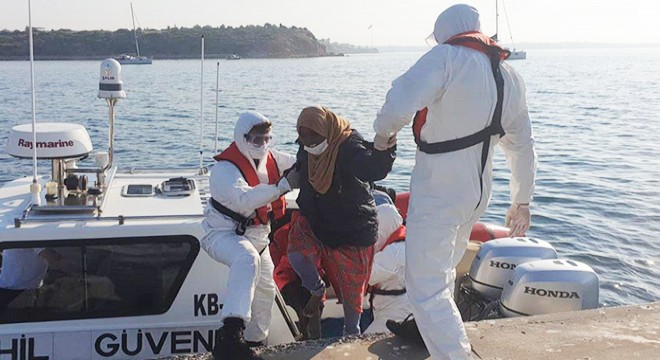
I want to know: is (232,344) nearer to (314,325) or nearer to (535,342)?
(314,325)

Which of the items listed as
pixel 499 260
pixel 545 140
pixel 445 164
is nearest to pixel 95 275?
pixel 445 164

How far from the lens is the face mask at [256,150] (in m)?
4.16

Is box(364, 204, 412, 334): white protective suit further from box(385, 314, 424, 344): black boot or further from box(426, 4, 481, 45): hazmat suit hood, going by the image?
box(426, 4, 481, 45): hazmat suit hood

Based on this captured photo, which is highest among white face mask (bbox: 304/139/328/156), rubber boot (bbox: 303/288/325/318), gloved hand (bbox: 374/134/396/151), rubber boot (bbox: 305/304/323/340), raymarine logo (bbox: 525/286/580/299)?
gloved hand (bbox: 374/134/396/151)

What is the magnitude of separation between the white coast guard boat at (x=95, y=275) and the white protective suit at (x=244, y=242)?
14.2 inches

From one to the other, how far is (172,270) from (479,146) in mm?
2144

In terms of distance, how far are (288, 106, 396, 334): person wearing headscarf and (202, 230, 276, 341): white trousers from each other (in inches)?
9.0

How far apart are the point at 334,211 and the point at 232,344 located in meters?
1.00

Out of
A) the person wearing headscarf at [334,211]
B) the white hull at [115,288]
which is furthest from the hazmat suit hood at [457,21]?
the white hull at [115,288]

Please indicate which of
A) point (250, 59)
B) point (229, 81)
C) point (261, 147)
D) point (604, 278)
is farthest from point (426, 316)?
point (250, 59)

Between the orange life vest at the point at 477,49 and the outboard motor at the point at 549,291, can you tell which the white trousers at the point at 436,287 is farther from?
the outboard motor at the point at 549,291

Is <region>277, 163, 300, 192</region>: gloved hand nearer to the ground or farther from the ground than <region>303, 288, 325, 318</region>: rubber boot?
farther from the ground

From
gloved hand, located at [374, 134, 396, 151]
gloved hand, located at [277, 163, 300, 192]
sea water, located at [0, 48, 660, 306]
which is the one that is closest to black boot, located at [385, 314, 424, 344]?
gloved hand, located at [277, 163, 300, 192]

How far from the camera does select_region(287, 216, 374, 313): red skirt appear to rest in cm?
429
